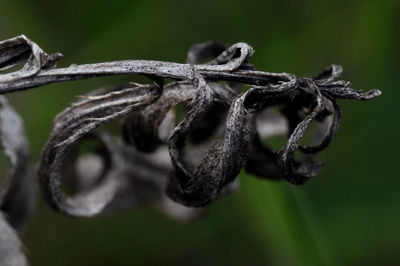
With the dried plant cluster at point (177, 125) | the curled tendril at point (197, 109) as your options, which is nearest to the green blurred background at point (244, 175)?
the dried plant cluster at point (177, 125)

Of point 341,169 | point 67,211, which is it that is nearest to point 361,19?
point 341,169

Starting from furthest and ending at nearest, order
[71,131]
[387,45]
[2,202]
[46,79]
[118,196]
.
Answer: [387,45] < [118,196] < [2,202] < [71,131] < [46,79]

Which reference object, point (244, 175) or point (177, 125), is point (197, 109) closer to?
point (177, 125)

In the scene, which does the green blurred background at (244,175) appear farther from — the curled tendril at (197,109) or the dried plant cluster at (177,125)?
the curled tendril at (197,109)

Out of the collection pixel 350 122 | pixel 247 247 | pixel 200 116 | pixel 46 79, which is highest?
pixel 46 79

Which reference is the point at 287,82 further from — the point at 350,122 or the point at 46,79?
the point at 350,122

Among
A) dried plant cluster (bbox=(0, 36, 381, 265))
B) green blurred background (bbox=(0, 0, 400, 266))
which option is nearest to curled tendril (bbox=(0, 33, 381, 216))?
dried plant cluster (bbox=(0, 36, 381, 265))

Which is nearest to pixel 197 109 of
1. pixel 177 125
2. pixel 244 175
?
pixel 177 125
